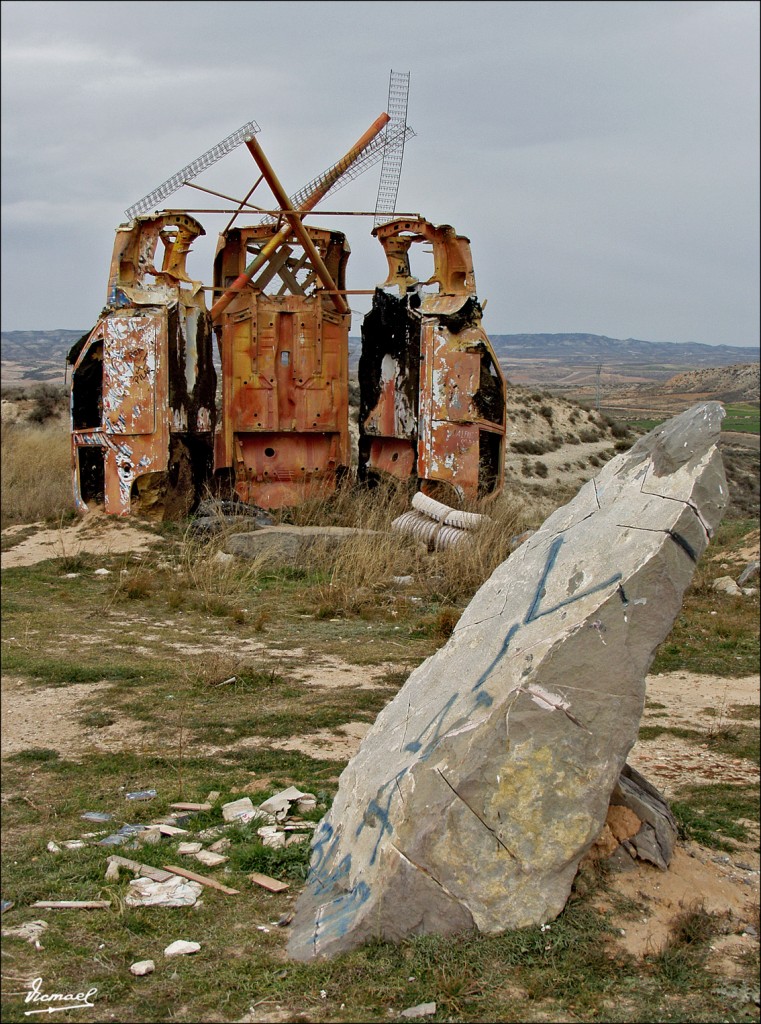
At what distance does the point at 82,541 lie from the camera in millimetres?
12180

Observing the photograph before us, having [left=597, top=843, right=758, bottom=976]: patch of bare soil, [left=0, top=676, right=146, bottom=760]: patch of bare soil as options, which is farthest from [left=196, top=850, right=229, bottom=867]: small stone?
[left=0, top=676, right=146, bottom=760]: patch of bare soil

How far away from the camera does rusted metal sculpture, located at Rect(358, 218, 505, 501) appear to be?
13.4m

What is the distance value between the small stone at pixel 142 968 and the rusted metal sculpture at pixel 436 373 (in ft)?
33.7

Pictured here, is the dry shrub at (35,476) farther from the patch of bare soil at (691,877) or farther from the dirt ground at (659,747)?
the patch of bare soil at (691,877)

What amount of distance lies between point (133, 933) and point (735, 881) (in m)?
2.13

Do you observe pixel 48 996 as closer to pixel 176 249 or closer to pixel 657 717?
pixel 657 717

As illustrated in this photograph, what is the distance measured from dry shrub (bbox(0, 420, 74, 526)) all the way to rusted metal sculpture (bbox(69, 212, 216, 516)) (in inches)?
22.2

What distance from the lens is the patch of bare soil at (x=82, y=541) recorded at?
1151 centimetres

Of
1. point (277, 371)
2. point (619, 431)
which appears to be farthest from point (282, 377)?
point (619, 431)

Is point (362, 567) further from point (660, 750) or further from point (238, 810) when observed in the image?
point (238, 810)

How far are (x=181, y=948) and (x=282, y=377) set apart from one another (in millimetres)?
12135

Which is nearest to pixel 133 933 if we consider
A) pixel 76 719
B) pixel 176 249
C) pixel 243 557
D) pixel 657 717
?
pixel 76 719

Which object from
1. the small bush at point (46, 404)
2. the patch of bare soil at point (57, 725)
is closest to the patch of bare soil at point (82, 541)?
the patch of bare soil at point (57, 725)

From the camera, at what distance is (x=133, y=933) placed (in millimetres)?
3496
